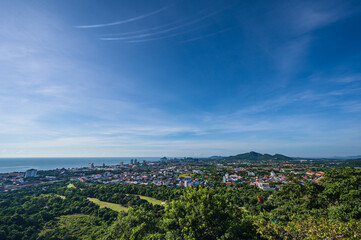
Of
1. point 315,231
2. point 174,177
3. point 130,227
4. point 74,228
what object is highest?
point 315,231

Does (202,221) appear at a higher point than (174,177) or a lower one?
higher

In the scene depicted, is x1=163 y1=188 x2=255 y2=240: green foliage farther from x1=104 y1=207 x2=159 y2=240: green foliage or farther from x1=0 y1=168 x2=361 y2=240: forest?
x1=104 y1=207 x2=159 y2=240: green foliage

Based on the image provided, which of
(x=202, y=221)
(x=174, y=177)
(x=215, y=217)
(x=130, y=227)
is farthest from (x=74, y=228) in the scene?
(x=174, y=177)

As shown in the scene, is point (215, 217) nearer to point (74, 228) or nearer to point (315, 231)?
point (315, 231)

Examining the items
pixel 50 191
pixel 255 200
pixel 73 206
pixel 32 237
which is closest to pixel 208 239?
pixel 32 237

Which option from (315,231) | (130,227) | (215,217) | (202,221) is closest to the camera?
(315,231)

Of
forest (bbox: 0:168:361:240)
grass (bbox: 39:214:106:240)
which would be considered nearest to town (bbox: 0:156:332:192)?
forest (bbox: 0:168:361:240)

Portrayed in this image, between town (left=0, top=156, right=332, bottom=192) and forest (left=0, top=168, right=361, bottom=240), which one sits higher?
forest (left=0, top=168, right=361, bottom=240)

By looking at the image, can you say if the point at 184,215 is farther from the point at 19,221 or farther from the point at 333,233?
the point at 19,221
